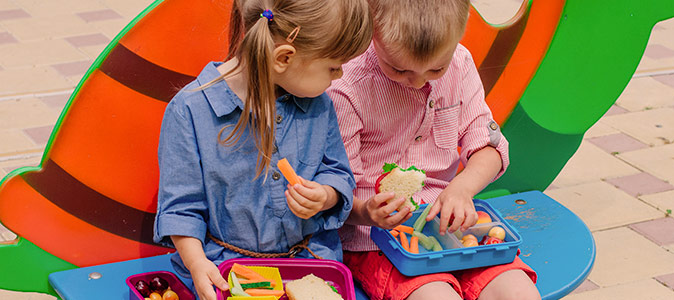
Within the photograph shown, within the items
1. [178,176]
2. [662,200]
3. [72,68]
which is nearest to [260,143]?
[178,176]

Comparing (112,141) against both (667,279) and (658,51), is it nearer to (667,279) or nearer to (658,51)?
(667,279)

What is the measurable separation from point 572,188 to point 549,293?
1503mm

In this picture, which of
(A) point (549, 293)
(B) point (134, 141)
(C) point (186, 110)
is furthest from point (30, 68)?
(A) point (549, 293)

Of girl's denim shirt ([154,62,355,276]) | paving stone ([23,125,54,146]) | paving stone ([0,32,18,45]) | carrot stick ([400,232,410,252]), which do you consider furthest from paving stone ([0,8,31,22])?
carrot stick ([400,232,410,252])

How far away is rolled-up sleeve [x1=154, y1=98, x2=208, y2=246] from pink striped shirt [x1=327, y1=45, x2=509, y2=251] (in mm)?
379

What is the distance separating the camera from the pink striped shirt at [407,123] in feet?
6.50

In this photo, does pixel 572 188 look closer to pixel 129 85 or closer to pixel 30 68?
pixel 129 85

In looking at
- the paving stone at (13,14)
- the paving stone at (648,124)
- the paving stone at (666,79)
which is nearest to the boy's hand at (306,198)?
the paving stone at (648,124)

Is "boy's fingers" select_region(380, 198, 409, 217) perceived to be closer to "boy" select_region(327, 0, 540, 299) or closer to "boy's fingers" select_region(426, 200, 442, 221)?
"boy" select_region(327, 0, 540, 299)

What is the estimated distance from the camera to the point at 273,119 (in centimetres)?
179

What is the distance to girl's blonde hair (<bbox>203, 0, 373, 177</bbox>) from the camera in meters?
1.66

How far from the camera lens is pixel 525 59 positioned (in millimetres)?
2479

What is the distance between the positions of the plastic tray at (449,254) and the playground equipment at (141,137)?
240mm

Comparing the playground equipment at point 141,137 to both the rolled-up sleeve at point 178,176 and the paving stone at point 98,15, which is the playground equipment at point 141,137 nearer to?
the rolled-up sleeve at point 178,176
